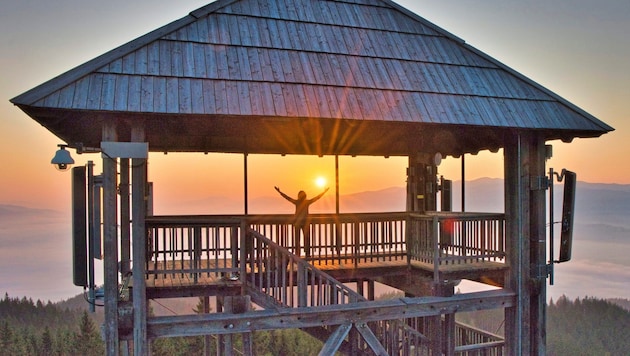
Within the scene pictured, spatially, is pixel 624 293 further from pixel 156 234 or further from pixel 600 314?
pixel 156 234

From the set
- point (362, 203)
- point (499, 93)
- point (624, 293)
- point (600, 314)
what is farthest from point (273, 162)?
point (624, 293)

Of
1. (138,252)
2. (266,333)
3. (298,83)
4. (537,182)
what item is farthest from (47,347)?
(537,182)

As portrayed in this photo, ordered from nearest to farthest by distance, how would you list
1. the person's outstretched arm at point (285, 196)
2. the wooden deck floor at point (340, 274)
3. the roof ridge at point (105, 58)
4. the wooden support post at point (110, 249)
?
the roof ridge at point (105, 58) → the wooden support post at point (110, 249) → the wooden deck floor at point (340, 274) → the person's outstretched arm at point (285, 196)

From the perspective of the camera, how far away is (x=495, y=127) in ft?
33.5

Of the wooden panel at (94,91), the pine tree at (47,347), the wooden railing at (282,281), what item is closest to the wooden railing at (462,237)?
the wooden railing at (282,281)

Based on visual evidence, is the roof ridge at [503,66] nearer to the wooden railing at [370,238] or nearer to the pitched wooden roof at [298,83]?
the pitched wooden roof at [298,83]

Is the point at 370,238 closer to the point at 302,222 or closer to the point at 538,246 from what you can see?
the point at 302,222

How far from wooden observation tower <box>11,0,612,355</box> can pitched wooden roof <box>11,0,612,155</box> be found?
0.12 feet

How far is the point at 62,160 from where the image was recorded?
8.27 metres

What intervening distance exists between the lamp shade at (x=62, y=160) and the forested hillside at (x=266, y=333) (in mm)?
29195

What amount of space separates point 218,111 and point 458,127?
198 inches

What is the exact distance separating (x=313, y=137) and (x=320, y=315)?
528 centimetres

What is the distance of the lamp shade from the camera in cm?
825

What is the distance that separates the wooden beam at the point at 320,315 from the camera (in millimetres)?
9039
